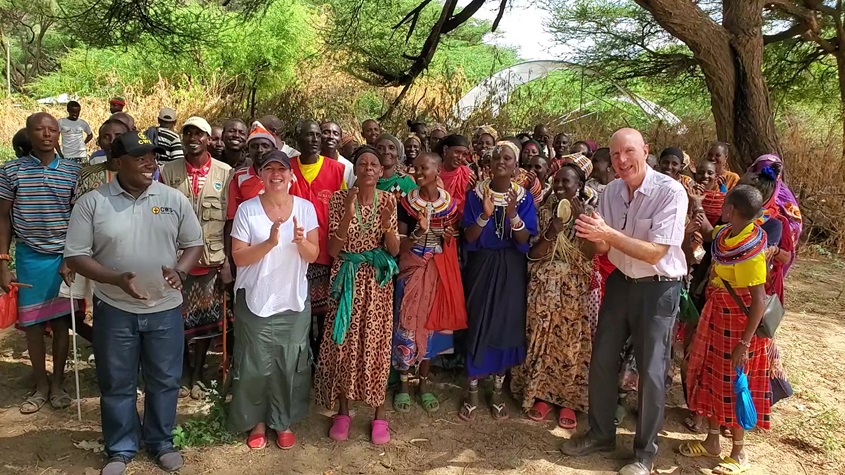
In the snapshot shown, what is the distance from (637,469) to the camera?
119 inches

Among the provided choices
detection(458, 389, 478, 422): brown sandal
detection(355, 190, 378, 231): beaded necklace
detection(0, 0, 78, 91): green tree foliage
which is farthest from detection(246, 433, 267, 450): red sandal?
detection(0, 0, 78, 91): green tree foliage

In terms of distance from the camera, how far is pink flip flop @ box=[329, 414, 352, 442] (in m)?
3.35

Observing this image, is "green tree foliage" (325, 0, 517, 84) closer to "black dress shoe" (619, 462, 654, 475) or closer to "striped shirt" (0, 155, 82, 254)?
"striped shirt" (0, 155, 82, 254)

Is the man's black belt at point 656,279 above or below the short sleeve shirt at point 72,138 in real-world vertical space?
below

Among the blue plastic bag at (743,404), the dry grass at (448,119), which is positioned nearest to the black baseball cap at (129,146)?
the blue plastic bag at (743,404)

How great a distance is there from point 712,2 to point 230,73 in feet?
35.0

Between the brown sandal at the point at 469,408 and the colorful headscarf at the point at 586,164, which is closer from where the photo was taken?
the brown sandal at the point at 469,408

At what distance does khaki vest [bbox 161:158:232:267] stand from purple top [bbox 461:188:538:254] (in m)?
1.49

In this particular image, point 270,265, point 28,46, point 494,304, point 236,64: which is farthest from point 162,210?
point 28,46

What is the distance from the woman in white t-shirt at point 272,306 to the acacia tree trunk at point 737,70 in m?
4.90

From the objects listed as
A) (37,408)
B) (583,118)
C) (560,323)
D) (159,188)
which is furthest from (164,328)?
(583,118)

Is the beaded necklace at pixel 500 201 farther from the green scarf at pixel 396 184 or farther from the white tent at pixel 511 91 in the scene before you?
the white tent at pixel 511 91

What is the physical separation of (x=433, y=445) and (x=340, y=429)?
551 millimetres

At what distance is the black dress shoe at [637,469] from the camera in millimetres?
3025
